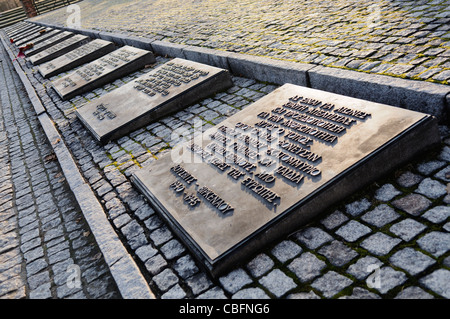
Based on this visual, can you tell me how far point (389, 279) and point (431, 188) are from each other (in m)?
1.05

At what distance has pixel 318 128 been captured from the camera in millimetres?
3832

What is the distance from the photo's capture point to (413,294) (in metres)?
2.44

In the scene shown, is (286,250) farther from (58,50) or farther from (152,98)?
(58,50)

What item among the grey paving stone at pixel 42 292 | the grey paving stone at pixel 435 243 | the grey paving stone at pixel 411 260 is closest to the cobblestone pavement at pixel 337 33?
the grey paving stone at pixel 435 243

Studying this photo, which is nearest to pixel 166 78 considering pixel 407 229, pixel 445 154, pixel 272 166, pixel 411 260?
pixel 272 166

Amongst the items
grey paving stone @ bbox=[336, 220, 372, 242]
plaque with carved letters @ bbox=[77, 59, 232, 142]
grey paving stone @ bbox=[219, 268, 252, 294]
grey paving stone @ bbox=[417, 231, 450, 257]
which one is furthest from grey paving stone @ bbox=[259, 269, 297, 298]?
plaque with carved letters @ bbox=[77, 59, 232, 142]

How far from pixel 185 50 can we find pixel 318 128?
4763mm

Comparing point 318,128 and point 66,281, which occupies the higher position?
point 318,128

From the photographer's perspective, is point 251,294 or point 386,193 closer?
point 251,294

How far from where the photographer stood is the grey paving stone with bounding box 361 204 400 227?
3.08 m

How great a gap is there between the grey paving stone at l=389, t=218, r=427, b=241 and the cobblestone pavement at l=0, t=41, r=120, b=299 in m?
2.33

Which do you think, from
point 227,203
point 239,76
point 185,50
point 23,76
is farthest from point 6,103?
point 227,203

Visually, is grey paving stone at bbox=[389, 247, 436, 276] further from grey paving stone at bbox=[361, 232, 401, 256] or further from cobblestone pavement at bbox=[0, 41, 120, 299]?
cobblestone pavement at bbox=[0, 41, 120, 299]

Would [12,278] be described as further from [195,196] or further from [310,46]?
[310,46]
